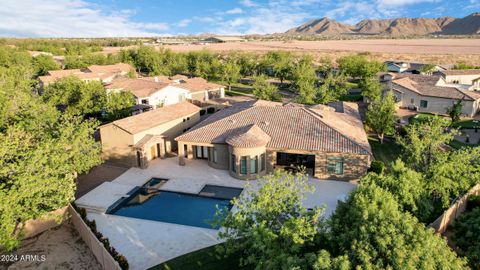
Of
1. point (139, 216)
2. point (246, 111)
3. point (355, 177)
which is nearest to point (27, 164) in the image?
point (139, 216)

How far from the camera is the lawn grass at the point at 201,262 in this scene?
63.9 feet

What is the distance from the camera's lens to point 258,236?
47.8 ft

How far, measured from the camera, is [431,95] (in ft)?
184

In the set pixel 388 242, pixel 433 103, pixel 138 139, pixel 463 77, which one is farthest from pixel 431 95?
pixel 388 242

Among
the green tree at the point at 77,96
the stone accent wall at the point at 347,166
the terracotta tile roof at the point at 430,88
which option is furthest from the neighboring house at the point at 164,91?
the terracotta tile roof at the point at 430,88

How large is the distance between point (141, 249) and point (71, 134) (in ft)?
40.7

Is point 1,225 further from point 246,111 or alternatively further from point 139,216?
→ point 246,111

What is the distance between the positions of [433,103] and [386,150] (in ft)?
82.0

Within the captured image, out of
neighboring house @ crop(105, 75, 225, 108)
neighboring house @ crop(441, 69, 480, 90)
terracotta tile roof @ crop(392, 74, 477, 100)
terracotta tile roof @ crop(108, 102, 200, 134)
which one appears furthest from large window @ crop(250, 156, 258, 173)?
neighboring house @ crop(441, 69, 480, 90)

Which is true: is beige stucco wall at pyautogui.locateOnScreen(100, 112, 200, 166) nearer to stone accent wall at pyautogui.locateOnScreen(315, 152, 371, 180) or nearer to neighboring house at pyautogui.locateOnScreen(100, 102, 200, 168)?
neighboring house at pyautogui.locateOnScreen(100, 102, 200, 168)

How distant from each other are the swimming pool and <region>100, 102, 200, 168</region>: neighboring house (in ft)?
16.6

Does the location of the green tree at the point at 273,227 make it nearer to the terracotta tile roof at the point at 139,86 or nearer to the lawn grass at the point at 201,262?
the lawn grass at the point at 201,262

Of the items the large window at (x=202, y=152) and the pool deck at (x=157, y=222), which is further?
the large window at (x=202, y=152)

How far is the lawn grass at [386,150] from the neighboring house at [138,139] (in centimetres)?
2376
